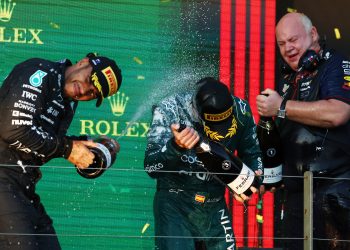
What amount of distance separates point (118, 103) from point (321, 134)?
1423 mm

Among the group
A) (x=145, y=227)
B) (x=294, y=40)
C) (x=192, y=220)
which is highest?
(x=294, y=40)

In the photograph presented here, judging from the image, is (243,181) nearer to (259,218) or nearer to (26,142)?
(26,142)

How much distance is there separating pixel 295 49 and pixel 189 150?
3.22ft

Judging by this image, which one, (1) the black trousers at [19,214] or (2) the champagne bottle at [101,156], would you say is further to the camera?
(2) the champagne bottle at [101,156]

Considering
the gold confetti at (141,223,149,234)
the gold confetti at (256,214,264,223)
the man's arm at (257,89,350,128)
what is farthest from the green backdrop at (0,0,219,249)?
the man's arm at (257,89,350,128)

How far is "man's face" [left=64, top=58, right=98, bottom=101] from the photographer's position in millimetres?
5207

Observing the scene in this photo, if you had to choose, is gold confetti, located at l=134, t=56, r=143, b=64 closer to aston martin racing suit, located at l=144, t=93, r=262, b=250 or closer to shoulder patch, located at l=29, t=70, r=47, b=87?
aston martin racing suit, located at l=144, t=93, r=262, b=250

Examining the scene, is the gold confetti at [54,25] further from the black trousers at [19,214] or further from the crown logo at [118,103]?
the black trousers at [19,214]

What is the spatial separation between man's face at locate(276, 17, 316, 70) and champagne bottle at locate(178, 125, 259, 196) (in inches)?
34.3

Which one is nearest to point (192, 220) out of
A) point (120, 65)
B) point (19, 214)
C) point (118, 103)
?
point (19, 214)

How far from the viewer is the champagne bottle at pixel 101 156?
5.19 m

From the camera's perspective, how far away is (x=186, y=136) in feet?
16.9

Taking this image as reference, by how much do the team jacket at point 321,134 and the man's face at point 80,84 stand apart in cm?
123

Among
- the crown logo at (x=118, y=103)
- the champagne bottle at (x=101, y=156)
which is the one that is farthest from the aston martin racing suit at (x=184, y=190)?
the crown logo at (x=118, y=103)
